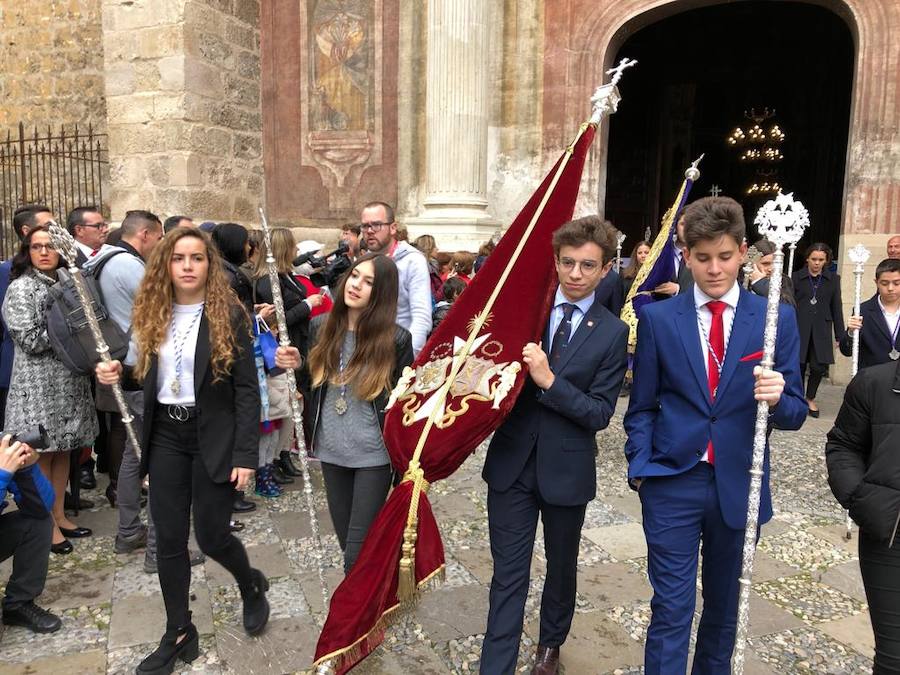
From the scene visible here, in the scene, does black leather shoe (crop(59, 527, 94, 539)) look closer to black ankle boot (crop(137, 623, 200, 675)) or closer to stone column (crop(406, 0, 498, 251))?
black ankle boot (crop(137, 623, 200, 675))

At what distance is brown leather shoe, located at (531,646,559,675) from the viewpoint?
2982 mm

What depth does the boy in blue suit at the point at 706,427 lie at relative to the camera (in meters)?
2.46

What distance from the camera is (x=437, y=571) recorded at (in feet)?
8.55

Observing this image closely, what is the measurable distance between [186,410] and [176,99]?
326 inches

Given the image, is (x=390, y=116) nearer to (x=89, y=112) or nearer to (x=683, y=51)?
(x=89, y=112)

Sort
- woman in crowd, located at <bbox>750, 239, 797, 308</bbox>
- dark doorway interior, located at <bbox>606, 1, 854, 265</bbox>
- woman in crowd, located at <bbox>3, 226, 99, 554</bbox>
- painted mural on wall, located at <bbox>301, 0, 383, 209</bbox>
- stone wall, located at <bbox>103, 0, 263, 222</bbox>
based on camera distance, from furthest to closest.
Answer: dark doorway interior, located at <bbox>606, 1, 854, 265</bbox> < painted mural on wall, located at <bbox>301, 0, 383, 209</bbox> < stone wall, located at <bbox>103, 0, 263, 222</bbox> < woman in crowd, located at <bbox>750, 239, 797, 308</bbox> < woman in crowd, located at <bbox>3, 226, 99, 554</bbox>

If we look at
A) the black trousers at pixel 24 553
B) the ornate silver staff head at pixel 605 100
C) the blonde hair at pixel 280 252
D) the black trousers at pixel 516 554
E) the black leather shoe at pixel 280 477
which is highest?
the ornate silver staff head at pixel 605 100

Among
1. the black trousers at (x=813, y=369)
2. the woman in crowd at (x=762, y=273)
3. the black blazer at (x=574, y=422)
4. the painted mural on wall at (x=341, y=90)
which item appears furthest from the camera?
the painted mural on wall at (x=341, y=90)

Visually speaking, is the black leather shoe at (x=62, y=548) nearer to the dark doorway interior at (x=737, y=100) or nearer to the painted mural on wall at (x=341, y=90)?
the painted mural on wall at (x=341, y=90)

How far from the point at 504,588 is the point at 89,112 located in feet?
44.6

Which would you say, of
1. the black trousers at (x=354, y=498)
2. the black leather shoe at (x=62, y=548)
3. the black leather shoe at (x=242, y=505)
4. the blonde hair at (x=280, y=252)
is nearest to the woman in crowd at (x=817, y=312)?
the blonde hair at (x=280, y=252)

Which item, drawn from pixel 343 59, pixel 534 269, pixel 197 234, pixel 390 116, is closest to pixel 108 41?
pixel 343 59

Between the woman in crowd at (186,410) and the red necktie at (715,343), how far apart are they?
1.70 meters

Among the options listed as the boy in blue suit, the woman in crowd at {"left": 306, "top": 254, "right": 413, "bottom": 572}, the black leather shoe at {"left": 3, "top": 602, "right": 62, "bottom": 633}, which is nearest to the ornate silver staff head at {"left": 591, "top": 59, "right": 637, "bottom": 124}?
the boy in blue suit
